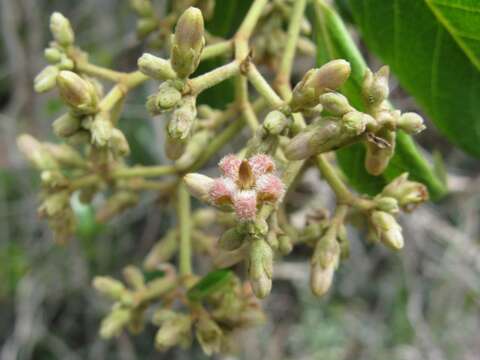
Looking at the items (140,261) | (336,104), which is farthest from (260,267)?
(140,261)

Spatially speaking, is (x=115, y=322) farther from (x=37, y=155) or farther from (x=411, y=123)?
(x=411, y=123)

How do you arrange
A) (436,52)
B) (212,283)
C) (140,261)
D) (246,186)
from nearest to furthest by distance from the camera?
(246,186), (212,283), (436,52), (140,261)

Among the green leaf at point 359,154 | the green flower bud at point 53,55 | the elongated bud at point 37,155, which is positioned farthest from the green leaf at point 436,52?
the elongated bud at point 37,155

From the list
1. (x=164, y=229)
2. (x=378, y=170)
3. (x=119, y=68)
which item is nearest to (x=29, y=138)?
(x=378, y=170)

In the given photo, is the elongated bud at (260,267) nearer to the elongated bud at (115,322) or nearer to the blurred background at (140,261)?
the elongated bud at (115,322)

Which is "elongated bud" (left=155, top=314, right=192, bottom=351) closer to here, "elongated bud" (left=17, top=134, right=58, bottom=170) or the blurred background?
"elongated bud" (left=17, top=134, right=58, bottom=170)

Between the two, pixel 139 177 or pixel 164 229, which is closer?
pixel 139 177

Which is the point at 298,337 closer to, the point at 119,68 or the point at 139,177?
the point at 119,68
